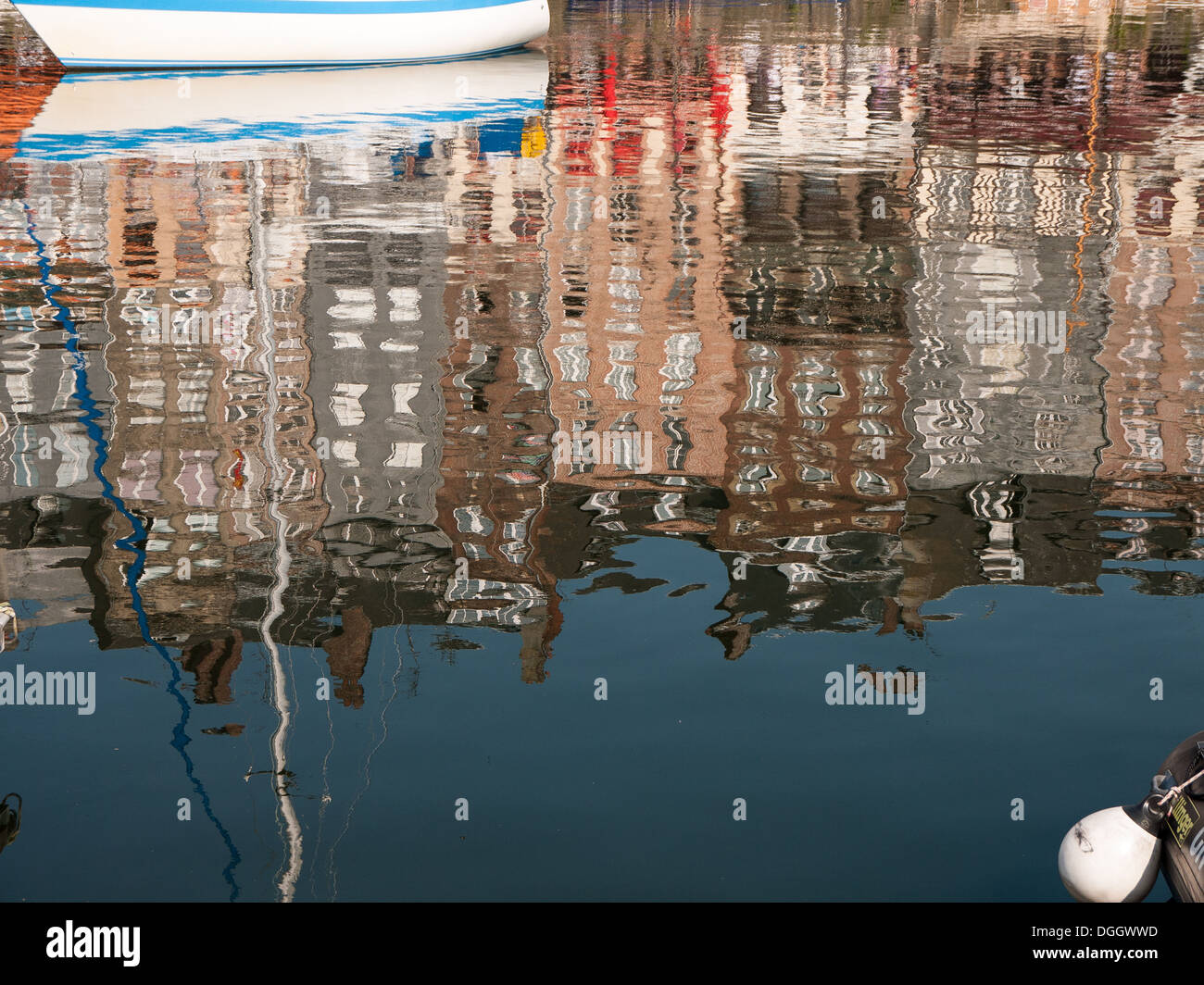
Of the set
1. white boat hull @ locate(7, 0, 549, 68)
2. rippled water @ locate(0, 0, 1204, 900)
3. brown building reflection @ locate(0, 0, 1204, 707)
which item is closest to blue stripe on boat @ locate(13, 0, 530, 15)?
white boat hull @ locate(7, 0, 549, 68)

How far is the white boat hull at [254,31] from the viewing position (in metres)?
39.3

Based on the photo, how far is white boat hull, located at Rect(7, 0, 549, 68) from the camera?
129 ft

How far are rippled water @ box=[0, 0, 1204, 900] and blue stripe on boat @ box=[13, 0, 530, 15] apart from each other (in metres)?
17.3

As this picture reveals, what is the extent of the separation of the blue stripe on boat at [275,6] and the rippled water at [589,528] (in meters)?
17.3

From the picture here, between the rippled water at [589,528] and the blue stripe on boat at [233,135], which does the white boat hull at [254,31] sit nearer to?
the blue stripe on boat at [233,135]

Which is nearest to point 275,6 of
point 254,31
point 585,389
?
point 254,31

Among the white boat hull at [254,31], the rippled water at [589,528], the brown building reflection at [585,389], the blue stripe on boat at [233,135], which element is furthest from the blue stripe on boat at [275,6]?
the rippled water at [589,528]

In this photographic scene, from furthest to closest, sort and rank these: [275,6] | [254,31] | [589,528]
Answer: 1. [275,6]
2. [254,31]
3. [589,528]

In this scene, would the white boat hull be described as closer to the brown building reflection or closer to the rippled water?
the brown building reflection

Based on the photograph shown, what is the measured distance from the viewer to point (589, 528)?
10.5 metres

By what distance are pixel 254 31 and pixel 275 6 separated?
0.97 m

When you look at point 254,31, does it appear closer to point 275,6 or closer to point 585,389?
point 275,6
